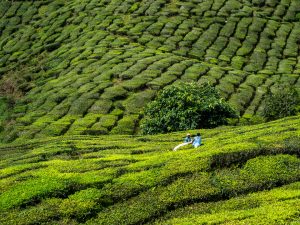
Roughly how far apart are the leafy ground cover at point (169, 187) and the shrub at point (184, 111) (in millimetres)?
14967

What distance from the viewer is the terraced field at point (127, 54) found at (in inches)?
1943

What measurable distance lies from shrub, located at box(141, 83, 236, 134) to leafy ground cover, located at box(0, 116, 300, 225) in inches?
589

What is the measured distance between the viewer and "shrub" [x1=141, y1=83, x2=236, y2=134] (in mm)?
39719

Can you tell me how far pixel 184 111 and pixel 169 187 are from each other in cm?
2060

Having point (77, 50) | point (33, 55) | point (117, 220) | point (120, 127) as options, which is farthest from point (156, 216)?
point (33, 55)

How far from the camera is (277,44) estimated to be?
7250 cm

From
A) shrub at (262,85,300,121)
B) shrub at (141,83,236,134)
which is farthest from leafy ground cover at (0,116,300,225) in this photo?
shrub at (262,85,300,121)

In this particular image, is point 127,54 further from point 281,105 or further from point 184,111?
point 281,105

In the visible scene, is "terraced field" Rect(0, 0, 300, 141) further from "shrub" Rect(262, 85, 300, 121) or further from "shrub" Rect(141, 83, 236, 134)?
"shrub" Rect(262, 85, 300, 121)

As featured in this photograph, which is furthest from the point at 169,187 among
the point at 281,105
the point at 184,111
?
the point at 281,105

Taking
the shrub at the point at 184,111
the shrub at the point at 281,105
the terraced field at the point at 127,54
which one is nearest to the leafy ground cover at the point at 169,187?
the shrub at the point at 184,111

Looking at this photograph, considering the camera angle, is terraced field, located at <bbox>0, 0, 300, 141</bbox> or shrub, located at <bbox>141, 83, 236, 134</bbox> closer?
shrub, located at <bbox>141, 83, 236, 134</bbox>

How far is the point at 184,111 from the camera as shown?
39750 mm

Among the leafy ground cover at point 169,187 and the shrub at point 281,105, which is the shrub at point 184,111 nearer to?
the shrub at point 281,105
